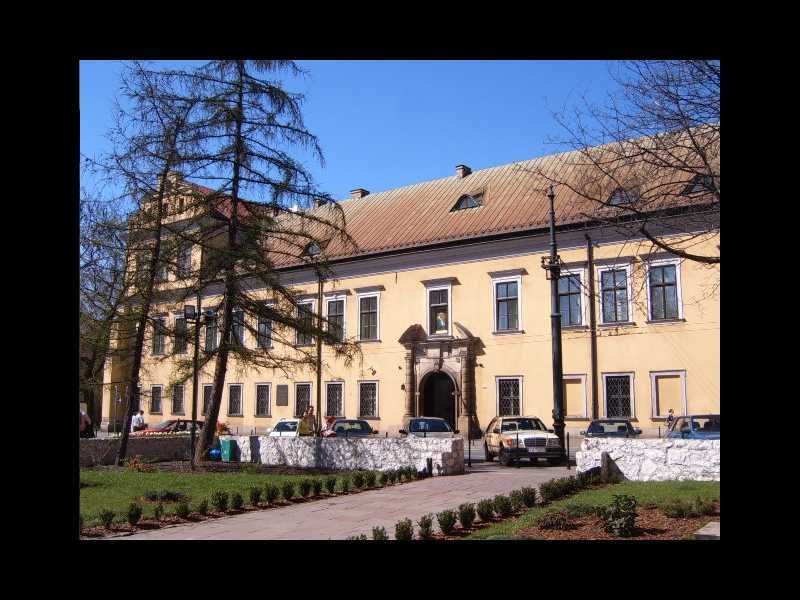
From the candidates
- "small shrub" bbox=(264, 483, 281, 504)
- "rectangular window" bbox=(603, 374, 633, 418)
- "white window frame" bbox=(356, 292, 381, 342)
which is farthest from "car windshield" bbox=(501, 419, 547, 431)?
"white window frame" bbox=(356, 292, 381, 342)

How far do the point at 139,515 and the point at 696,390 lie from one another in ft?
72.2

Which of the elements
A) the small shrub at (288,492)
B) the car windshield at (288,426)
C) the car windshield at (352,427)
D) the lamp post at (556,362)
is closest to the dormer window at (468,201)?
the car windshield at (352,427)

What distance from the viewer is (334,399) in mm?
37281

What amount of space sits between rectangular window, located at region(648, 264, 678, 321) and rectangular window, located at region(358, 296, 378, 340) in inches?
546

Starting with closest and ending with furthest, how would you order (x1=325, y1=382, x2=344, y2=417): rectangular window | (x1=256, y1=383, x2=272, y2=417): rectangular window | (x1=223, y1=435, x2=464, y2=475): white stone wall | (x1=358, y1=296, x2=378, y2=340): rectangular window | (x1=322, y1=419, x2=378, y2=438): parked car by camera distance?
(x1=223, y1=435, x2=464, y2=475): white stone wall < (x1=322, y1=419, x2=378, y2=438): parked car < (x1=358, y1=296, x2=378, y2=340): rectangular window < (x1=325, y1=382, x2=344, y2=417): rectangular window < (x1=256, y1=383, x2=272, y2=417): rectangular window

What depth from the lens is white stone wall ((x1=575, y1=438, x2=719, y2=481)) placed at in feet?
47.6

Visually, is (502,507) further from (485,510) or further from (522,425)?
(522,425)

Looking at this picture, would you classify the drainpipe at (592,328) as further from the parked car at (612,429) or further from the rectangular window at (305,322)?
the rectangular window at (305,322)

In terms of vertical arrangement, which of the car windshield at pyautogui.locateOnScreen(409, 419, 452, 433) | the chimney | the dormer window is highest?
the chimney

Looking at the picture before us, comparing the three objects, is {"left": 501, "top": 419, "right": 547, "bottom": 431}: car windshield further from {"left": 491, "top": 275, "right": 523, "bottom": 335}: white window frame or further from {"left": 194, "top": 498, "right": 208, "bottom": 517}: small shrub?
{"left": 194, "top": 498, "right": 208, "bottom": 517}: small shrub

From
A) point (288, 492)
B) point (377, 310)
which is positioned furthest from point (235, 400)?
point (288, 492)
